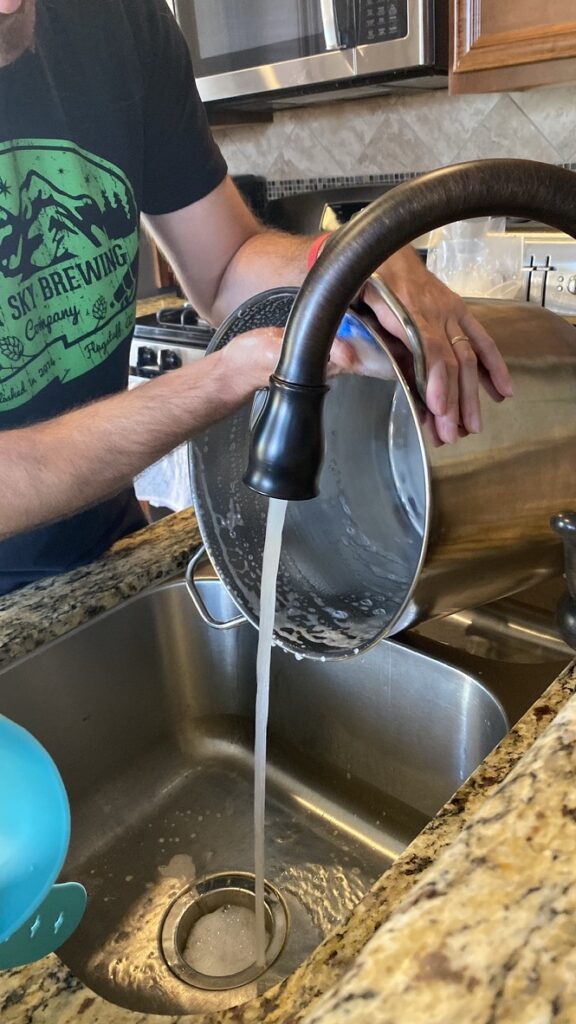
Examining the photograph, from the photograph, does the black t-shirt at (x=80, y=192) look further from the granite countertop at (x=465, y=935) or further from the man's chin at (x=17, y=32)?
the granite countertop at (x=465, y=935)

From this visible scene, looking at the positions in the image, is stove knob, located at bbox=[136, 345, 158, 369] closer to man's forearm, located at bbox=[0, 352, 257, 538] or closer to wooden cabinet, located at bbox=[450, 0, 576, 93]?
wooden cabinet, located at bbox=[450, 0, 576, 93]

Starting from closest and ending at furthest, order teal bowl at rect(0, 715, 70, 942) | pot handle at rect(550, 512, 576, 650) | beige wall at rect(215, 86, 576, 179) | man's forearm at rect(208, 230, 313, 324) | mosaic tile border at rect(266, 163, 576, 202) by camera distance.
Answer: teal bowl at rect(0, 715, 70, 942)
pot handle at rect(550, 512, 576, 650)
man's forearm at rect(208, 230, 313, 324)
beige wall at rect(215, 86, 576, 179)
mosaic tile border at rect(266, 163, 576, 202)

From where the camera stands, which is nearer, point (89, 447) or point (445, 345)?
point (445, 345)

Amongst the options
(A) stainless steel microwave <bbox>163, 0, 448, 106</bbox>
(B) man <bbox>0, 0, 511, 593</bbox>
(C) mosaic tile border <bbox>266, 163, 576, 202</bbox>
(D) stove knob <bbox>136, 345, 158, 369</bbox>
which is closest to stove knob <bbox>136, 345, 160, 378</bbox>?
(D) stove knob <bbox>136, 345, 158, 369</bbox>

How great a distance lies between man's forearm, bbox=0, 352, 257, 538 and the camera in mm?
672

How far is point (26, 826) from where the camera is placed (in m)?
0.39

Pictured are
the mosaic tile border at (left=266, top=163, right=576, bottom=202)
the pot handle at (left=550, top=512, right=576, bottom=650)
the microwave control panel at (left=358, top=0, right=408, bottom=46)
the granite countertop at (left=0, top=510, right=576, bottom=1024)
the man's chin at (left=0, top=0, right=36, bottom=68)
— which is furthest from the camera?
the mosaic tile border at (left=266, top=163, right=576, bottom=202)

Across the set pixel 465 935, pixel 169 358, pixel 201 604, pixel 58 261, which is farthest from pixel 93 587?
pixel 169 358

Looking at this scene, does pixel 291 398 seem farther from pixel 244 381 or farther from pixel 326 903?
pixel 326 903

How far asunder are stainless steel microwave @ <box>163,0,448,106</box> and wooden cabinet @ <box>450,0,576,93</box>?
5 cm

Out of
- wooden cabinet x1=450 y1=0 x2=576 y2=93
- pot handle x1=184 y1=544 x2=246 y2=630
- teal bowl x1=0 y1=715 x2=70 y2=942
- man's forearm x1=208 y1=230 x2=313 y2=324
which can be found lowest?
pot handle x1=184 y1=544 x2=246 y2=630

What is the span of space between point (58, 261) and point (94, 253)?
4cm

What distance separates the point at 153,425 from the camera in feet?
2.25

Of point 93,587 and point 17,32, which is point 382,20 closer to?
point 17,32
